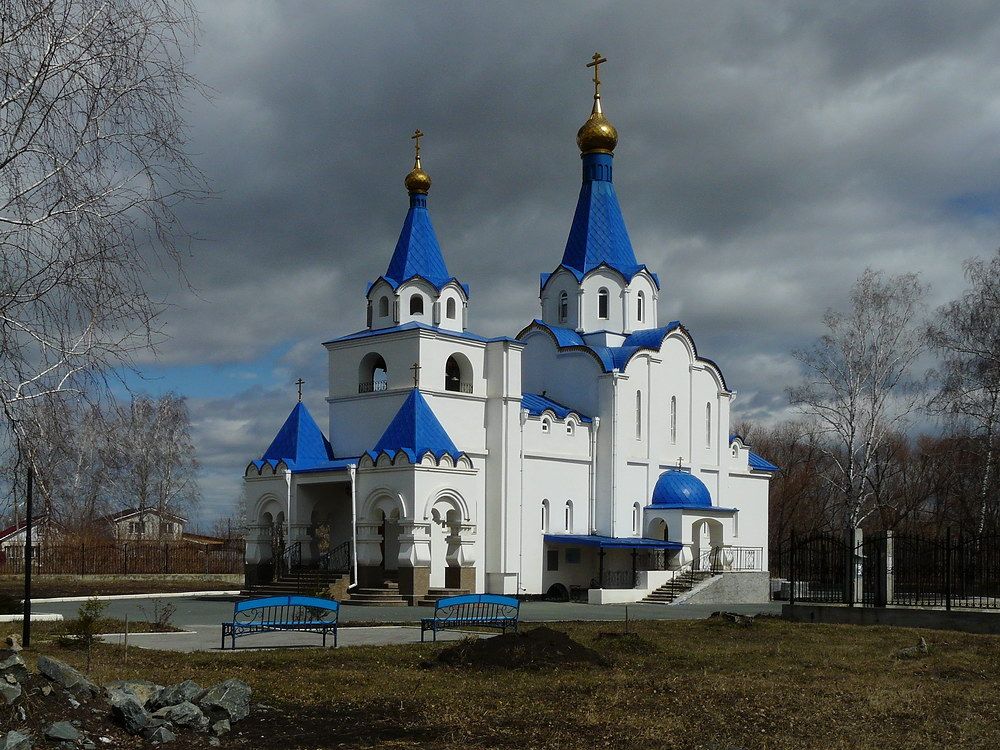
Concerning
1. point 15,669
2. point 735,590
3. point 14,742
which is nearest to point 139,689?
point 15,669

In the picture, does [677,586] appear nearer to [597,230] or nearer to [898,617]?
[597,230]

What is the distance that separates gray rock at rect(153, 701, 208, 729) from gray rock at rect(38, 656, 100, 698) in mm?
575

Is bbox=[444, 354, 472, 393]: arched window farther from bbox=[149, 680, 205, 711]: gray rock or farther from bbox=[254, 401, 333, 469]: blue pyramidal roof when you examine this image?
bbox=[149, 680, 205, 711]: gray rock

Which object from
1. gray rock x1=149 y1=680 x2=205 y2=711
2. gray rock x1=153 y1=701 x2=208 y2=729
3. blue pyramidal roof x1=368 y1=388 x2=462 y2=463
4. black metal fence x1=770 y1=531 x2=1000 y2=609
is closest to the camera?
gray rock x1=153 y1=701 x2=208 y2=729

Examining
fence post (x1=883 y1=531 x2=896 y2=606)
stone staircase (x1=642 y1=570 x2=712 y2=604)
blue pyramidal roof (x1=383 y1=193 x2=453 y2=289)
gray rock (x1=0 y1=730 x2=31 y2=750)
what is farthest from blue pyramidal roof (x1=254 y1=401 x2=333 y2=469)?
gray rock (x1=0 y1=730 x2=31 y2=750)

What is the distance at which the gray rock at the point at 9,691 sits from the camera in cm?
830

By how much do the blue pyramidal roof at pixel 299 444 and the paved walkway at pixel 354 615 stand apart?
12.9 ft

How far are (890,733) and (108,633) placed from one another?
11728mm

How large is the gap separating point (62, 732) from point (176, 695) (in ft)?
4.00

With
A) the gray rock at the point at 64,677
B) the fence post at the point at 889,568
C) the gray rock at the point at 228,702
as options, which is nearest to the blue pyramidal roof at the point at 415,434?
the fence post at the point at 889,568

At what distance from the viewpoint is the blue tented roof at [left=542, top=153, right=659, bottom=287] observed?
3619 cm

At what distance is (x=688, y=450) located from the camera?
3597cm

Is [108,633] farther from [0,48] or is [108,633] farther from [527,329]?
[527,329]

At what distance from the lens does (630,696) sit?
36.2 feet
